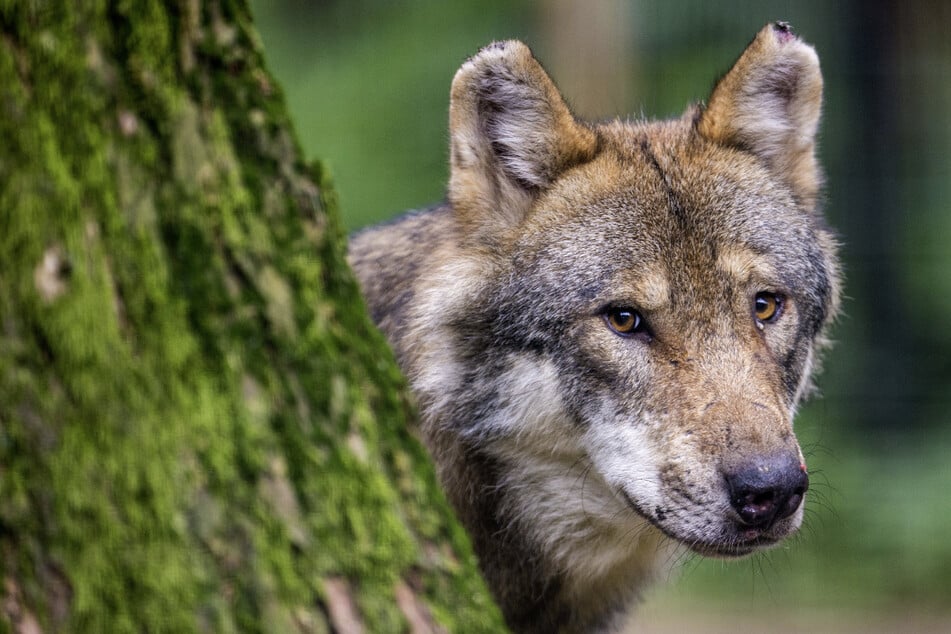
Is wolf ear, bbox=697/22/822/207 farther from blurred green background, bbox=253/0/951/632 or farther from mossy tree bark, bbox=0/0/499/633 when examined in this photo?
blurred green background, bbox=253/0/951/632

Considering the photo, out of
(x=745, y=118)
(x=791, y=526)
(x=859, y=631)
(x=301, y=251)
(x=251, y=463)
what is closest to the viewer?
(x=251, y=463)

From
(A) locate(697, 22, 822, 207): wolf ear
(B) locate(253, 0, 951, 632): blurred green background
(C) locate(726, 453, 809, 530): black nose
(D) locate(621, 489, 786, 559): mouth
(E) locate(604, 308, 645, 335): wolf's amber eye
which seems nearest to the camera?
(C) locate(726, 453, 809, 530): black nose

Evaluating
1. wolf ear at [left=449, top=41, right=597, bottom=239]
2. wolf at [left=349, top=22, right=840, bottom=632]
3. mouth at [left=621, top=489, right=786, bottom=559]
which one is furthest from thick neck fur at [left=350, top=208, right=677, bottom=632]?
mouth at [left=621, top=489, right=786, bottom=559]

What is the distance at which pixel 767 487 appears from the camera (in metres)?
3.18

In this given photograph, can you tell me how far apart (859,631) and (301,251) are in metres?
6.91

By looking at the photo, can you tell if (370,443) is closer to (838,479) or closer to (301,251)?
(301,251)

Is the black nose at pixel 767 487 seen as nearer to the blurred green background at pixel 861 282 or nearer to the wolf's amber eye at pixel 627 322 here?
the wolf's amber eye at pixel 627 322

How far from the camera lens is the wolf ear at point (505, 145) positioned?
385 centimetres

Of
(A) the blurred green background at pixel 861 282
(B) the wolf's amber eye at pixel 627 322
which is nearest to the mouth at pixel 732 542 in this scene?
(B) the wolf's amber eye at pixel 627 322

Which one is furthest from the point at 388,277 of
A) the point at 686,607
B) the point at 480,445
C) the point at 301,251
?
the point at 686,607

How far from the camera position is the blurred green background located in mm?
8016

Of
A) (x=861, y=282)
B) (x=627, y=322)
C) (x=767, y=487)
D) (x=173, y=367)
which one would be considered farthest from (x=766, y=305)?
(x=861, y=282)

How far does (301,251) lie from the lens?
6.85 ft

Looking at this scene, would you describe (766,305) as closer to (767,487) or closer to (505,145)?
(767,487)
